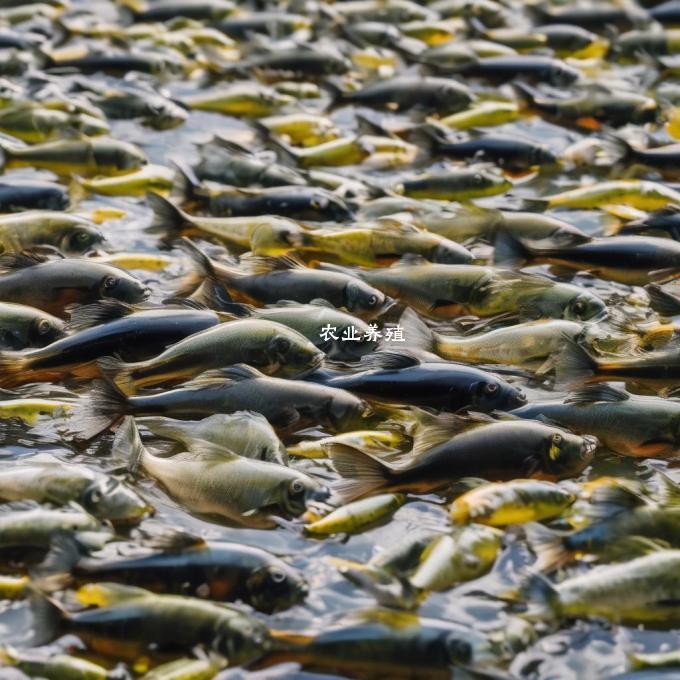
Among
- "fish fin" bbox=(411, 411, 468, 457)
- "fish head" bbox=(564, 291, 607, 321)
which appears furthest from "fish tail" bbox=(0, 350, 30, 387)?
"fish head" bbox=(564, 291, 607, 321)

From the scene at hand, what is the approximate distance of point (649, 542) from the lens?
3535 millimetres

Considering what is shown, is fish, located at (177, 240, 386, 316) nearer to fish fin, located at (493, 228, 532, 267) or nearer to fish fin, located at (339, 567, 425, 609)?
fish fin, located at (493, 228, 532, 267)

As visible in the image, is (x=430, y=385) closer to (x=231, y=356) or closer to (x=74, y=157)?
(x=231, y=356)

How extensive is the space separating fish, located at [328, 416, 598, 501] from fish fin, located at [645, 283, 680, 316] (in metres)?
1.39

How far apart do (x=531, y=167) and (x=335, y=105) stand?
1.68 meters

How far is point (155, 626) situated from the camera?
314cm

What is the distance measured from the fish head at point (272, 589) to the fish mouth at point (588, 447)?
1.18 metres

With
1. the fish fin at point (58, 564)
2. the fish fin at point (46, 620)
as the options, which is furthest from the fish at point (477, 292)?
the fish fin at point (46, 620)

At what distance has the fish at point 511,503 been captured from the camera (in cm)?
367

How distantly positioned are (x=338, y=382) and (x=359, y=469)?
0.61 meters

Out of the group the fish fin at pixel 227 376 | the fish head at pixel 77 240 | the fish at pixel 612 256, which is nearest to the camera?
the fish fin at pixel 227 376

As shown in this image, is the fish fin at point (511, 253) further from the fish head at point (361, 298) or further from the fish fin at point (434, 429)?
the fish fin at point (434, 429)

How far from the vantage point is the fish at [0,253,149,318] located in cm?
498

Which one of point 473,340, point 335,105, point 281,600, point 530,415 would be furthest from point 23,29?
point 281,600
